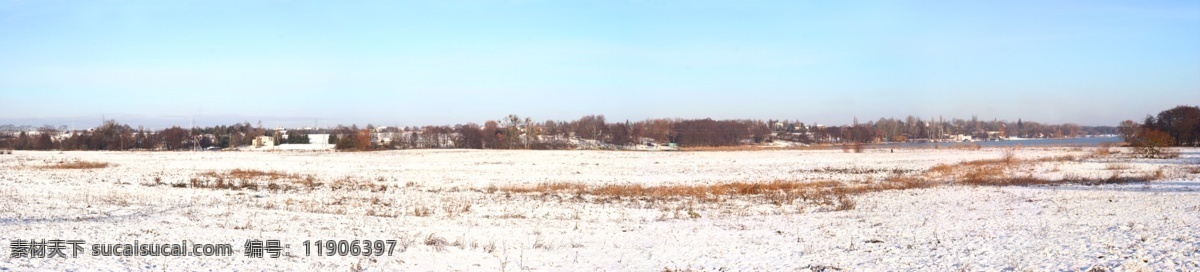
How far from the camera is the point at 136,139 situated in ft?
446

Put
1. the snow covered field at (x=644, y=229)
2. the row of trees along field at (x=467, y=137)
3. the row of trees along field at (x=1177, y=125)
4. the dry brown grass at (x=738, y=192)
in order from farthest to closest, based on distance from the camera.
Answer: the row of trees along field at (x=467, y=137) < the row of trees along field at (x=1177, y=125) < the dry brown grass at (x=738, y=192) < the snow covered field at (x=644, y=229)

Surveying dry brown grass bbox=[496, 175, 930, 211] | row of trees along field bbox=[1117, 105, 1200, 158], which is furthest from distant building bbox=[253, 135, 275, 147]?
row of trees along field bbox=[1117, 105, 1200, 158]

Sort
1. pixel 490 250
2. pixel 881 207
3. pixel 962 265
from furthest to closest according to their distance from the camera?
pixel 881 207 → pixel 490 250 → pixel 962 265

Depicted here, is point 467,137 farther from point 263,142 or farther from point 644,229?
point 644,229

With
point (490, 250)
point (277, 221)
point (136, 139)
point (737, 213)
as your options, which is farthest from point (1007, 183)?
point (136, 139)

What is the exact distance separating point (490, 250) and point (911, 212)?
11.5 m

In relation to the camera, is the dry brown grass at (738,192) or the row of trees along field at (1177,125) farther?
the row of trees along field at (1177,125)

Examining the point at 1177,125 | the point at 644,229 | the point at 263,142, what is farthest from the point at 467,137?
the point at 644,229

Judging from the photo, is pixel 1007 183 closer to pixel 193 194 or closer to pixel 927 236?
pixel 927 236

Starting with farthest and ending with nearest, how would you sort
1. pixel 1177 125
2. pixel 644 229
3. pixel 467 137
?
1. pixel 467 137
2. pixel 1177 125
3. pixel 644 229

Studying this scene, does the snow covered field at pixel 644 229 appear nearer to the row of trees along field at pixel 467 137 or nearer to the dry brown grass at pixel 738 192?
the dry brown grass at pixel 738 192

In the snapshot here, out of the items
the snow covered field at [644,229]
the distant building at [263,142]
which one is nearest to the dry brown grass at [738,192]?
the snow covered field at [644,229]

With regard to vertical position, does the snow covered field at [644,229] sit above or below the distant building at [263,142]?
below

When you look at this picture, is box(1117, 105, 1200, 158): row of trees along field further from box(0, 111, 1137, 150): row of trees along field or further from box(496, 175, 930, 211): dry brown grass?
box(496, 175, 930, 211): dry brown grass
